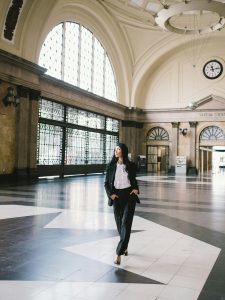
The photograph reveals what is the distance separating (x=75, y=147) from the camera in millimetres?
20906

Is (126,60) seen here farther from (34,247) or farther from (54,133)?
(34,247)

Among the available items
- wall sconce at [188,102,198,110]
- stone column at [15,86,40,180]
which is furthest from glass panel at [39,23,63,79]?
wall sconce at [188,102,198,110]

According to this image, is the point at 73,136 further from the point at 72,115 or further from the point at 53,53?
the point at 53,53

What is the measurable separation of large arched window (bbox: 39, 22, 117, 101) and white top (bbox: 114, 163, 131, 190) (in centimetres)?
1408

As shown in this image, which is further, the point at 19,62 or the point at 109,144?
the point at 109,144

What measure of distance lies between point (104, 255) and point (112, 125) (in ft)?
68.8

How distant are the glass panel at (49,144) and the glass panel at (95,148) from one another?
351 cm

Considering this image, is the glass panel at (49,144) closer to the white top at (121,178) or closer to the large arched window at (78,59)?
the large arched window at (78,59)

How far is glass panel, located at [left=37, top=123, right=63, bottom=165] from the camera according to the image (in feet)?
58.5

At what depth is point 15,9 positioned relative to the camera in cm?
1448

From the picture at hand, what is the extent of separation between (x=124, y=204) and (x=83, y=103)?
668 inches

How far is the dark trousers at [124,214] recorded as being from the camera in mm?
4402

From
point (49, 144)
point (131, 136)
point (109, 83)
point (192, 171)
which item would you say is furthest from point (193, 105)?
point (49, 144)

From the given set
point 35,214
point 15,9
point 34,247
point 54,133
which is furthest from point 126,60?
point 34,247
